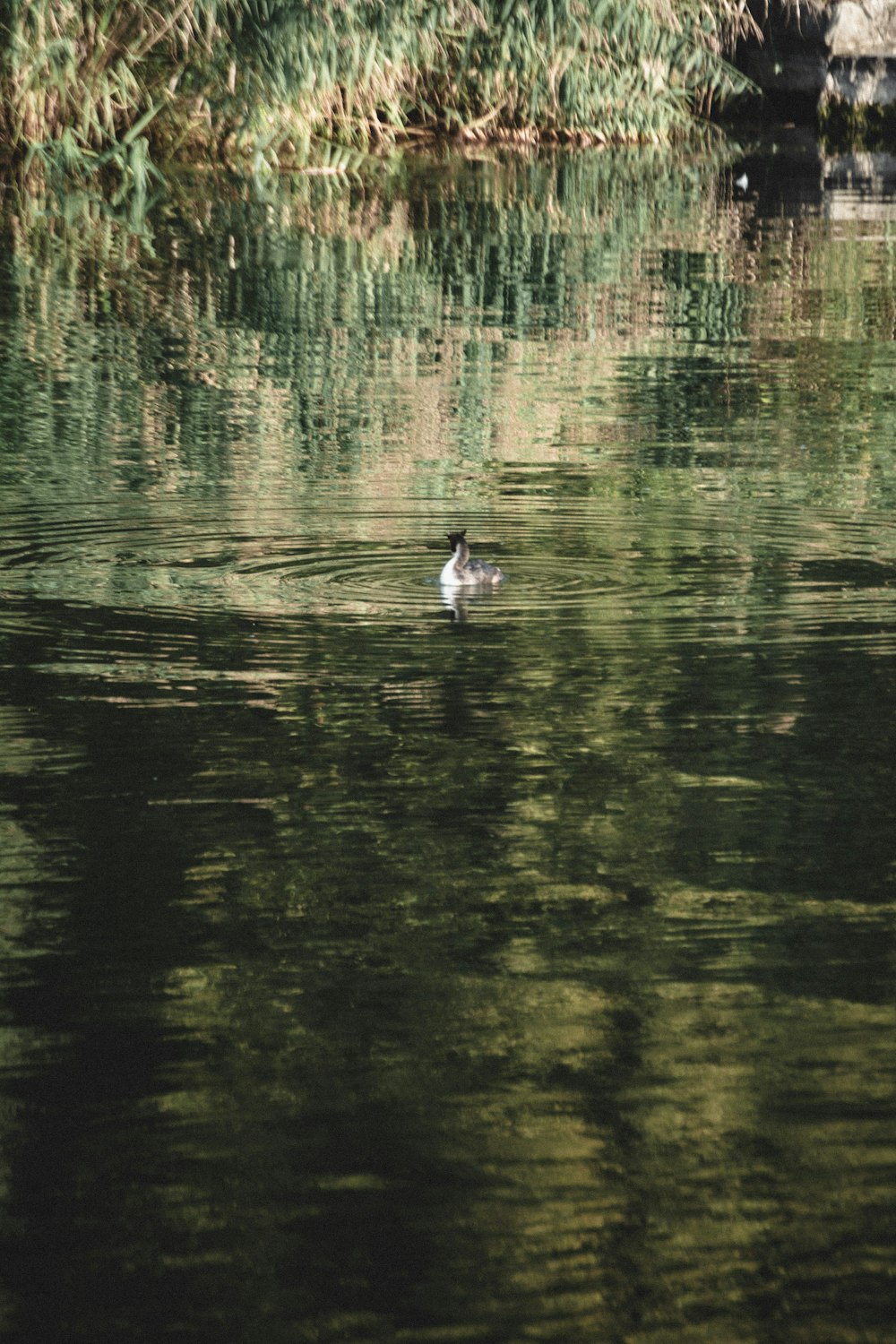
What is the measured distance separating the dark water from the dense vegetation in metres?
9.86

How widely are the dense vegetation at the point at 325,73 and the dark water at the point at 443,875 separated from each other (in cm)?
986

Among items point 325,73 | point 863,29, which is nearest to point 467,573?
point 325,73

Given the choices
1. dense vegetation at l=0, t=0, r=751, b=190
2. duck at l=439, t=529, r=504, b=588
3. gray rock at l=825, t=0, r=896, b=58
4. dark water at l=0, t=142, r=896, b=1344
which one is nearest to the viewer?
dark water at l=0, t=142, r=896, b=1344

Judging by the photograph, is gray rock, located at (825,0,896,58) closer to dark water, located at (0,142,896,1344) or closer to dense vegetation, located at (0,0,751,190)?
dense vegetation, located at (0,0,751,190)

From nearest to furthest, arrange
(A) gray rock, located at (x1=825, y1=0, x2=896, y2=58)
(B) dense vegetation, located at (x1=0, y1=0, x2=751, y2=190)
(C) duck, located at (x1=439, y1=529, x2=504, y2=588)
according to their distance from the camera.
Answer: (C) duck, located at (x1=439, y1=529, x2=504, y2=588) → (B) dense vegetation, located at (x1=0, y1=0, x2=751, y2=190) → (A) gray rock, located at (x1=825, y1=0, x2=896, y2=58)

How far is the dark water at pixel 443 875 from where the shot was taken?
9.32 feet

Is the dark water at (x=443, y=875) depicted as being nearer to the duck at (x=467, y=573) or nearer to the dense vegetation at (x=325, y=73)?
the duck at (x=467, y=573)

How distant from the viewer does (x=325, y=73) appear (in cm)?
1958

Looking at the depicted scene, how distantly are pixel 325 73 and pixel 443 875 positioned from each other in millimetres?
16533

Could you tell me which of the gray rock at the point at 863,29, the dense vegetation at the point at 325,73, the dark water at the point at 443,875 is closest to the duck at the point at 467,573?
the dark water at the point at 443,875

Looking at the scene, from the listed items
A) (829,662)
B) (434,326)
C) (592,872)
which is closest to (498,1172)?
(592,872)

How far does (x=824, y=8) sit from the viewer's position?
29.1 metres

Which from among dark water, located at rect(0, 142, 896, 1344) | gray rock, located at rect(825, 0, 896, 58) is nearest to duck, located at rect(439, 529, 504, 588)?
dark water, located at rect(0, 142, 896, 1344)

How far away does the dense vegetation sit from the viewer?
1862 centimetres
